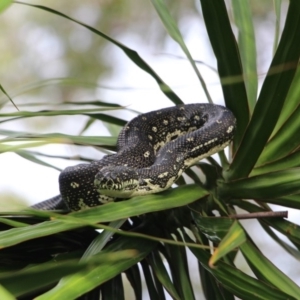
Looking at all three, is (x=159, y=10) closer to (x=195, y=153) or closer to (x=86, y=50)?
(x=195, y=153)

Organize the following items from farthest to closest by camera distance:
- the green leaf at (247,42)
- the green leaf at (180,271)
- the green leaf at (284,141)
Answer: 1. the green leaf at (247,42)
2. the green leaf at (284,141)
3. the green leaf at (180,271)

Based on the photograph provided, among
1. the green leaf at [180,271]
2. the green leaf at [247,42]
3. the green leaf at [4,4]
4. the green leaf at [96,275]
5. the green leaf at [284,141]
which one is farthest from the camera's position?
the green leaf at [247,42]

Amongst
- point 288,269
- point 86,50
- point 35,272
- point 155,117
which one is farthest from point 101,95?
point 35,272

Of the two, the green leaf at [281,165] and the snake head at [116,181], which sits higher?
the snake head at [116,181]

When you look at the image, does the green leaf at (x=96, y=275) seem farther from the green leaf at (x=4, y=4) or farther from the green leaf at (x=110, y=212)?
the green leaf at (x=4, y=4)

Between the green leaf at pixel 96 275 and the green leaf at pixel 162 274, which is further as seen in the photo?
the green leaf at pixel 162 274

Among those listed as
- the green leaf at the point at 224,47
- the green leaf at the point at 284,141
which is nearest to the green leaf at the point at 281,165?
the green leaf at the point at 284,141

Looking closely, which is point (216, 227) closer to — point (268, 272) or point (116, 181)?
point (268, 272)

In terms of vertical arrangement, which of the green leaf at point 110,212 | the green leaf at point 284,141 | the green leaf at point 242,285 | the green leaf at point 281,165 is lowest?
the green leaf at point 242,285
